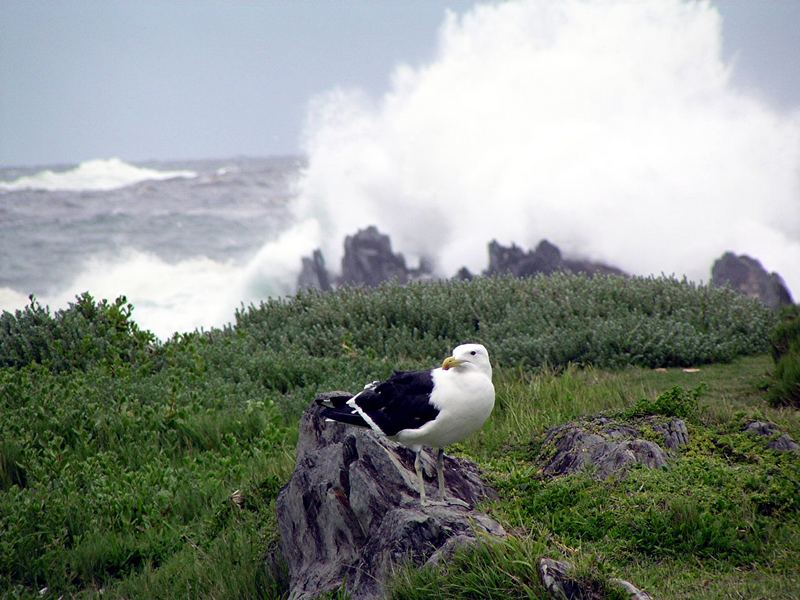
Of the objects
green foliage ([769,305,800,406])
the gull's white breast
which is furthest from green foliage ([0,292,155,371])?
green foliage ([769,305,800,406])

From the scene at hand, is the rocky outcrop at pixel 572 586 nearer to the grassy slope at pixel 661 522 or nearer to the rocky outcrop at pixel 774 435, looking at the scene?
the grassy slope at pixel 661 522

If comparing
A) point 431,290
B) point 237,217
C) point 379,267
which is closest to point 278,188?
point 237,217

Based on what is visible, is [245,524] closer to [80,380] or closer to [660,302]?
[80,380]

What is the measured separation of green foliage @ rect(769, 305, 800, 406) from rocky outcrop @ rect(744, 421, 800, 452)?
1.86 m

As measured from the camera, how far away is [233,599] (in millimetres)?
6598

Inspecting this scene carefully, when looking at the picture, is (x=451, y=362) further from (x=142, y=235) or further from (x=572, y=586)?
(x=142, y=235)

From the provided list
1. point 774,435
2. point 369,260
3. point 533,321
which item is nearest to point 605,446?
point 774,435

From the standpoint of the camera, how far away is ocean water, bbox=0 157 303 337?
48.3 m

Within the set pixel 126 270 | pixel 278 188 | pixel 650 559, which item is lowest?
pixel 650 559

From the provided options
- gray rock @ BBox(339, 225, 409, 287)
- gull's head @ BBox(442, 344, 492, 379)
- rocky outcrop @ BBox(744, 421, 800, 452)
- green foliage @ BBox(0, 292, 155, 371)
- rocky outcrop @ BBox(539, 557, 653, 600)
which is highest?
gray rock @ BBox(339, 225, 409, 287)

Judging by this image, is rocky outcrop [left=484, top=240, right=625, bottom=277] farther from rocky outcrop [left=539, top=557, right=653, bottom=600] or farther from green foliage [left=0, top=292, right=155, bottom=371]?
rocky outcrop [left=539, top=557, right=653, bottom=600]

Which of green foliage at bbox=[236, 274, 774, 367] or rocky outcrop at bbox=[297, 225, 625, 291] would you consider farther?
rocky outcrop at bbox=[297, 225, 625, 291]

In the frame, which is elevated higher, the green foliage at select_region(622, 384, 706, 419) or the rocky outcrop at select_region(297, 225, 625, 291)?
the rocky outcrop at select_region(297, 225, 625, 291)

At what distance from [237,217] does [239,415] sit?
5659 cm
